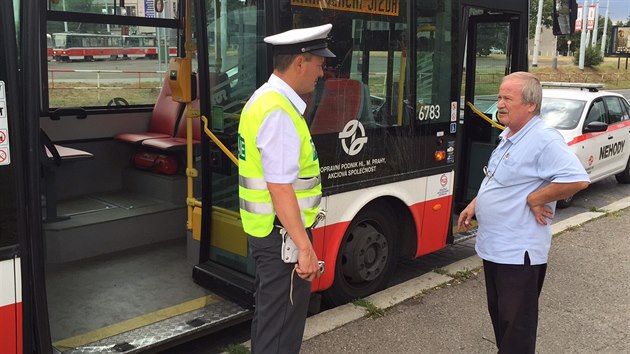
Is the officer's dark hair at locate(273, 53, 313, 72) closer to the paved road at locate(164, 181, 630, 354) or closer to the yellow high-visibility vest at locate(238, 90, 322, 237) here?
the yellow high-visibility vest at locate(238, 90, 322, 237)

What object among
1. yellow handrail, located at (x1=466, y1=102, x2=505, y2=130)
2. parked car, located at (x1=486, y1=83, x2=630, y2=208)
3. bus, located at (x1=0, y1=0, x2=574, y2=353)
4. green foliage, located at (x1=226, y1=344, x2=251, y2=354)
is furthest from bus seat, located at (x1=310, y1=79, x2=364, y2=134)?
parked car, located at (x1=486, y1=83, x2=630, y2=208)

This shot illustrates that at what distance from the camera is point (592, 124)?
8.18 metres

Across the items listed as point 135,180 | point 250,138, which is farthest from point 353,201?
point 135,180

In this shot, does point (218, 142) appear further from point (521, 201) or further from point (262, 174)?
point (521, 201)

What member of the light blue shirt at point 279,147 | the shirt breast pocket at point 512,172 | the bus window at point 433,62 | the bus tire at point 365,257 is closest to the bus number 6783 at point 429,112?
the bus window at point 433,62

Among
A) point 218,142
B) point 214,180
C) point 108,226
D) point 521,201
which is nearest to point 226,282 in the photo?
point 214,180

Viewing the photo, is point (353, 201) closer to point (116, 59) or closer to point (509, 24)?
point (509, 24)

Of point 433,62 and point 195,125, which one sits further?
point 195,125

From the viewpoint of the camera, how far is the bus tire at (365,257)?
424cm

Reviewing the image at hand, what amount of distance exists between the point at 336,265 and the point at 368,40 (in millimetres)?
1592

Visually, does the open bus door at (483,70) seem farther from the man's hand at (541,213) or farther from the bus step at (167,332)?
the bus step at (167,332)

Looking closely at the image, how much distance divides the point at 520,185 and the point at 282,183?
121 centimetres

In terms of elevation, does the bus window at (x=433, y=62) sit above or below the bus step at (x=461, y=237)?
above

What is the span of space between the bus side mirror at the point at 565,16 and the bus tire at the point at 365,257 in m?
2.60
